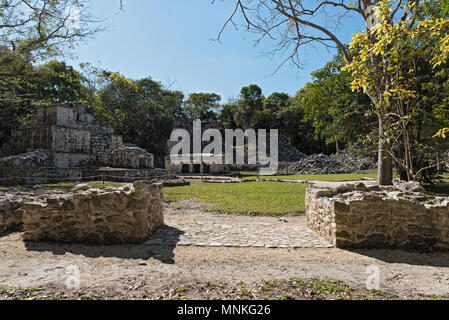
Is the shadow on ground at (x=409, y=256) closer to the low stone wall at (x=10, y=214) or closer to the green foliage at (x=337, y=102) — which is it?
the low stone wall at (x=10, y=214)

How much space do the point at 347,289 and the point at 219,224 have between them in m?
3.78

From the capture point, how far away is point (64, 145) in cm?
2002

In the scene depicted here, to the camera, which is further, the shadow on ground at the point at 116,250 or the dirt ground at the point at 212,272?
the shadow on ground at the point at 116,250

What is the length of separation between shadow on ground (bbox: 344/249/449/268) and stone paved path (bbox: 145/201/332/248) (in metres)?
0.74

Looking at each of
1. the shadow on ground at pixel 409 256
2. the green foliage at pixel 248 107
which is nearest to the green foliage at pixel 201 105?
the green foliage at pixel 248 107

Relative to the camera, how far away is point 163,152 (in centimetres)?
4062

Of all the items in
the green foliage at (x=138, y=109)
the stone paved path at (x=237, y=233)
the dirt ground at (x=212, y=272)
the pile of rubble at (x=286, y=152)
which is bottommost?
the stone paved path at (x=237, y=233)

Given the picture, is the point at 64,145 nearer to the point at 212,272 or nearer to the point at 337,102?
the point at 337,102

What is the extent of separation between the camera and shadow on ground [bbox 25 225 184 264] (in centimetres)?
419

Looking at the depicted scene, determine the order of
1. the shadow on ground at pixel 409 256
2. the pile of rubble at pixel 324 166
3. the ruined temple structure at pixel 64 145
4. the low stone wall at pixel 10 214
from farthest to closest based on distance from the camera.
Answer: the pile of rubble at pixel 324 166 < the ruined temple structure at pixel 64 145 < the low stone wall at pixel 10 214 < the shadow on ground at pixel 409 256

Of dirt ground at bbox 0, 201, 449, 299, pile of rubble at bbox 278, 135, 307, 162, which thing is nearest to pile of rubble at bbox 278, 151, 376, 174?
pile of rubble at bbox 278, 135, 307, 162

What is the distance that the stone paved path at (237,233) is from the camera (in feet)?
16.0

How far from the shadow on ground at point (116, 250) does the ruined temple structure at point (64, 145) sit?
1521cm
